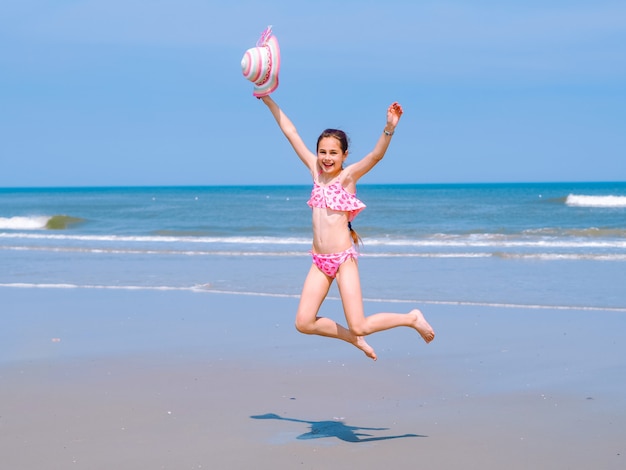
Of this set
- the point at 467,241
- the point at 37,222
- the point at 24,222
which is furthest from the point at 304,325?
the point at 24,222

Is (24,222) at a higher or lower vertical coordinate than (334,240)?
lower

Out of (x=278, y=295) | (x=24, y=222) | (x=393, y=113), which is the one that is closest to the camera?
(x=393, y=113)

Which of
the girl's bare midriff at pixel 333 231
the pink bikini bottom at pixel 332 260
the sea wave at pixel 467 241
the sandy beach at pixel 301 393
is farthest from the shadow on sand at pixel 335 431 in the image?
the sea wave at pixel 467 241

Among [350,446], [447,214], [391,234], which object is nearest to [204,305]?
[350,446]

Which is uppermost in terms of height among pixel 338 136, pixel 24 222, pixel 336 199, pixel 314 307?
pixel 338 136

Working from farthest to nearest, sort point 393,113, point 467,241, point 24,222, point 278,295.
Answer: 1. point 24,222
2. point 467,241
3. point 278,295
4. point 393,113

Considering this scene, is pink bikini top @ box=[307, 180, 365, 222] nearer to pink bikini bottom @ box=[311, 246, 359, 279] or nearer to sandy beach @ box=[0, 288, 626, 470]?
pink bikini bottom @ box=[311, 246, 359, 279]

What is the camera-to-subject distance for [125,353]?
889 centimetres

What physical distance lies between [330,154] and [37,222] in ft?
140

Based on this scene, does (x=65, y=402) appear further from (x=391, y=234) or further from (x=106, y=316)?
(x=391, y=234)

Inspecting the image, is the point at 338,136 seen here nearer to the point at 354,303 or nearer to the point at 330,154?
the point at 330,154

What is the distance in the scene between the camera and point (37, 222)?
4638 cm

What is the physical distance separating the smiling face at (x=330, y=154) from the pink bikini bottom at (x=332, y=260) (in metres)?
0.59

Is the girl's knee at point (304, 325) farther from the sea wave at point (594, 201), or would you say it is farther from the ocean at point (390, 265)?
the sea wave at point (594, 201)
